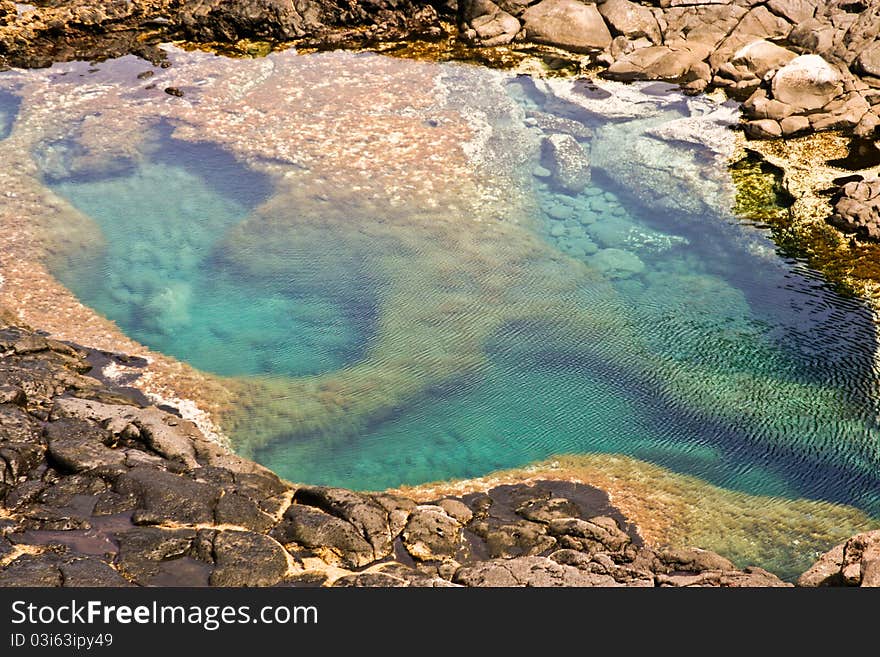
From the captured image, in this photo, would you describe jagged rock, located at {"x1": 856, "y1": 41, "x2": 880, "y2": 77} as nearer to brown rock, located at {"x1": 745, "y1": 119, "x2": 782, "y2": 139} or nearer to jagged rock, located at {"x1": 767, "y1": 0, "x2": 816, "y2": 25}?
jagged rock, located at {"x1": 767, "y1": 0, "x2": 816, "y2": 25}

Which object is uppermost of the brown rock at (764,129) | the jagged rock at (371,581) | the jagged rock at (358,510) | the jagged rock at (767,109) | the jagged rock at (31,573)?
the jagged rock at (767,109)

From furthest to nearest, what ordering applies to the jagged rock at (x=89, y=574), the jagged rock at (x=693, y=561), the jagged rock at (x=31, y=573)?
the jagged rock at (x=693, y=561)
the jagged rock at (x=89, y=574)
the jagged rock at (x=31, y=573)

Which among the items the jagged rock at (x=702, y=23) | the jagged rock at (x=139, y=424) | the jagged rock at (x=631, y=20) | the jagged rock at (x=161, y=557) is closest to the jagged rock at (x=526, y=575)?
the jagged rock at (x=161, y=557)

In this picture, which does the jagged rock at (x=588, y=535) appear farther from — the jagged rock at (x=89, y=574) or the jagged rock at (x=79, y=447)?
the jagged rock at (x=79, y=447)

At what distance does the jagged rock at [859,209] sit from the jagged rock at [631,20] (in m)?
10.5

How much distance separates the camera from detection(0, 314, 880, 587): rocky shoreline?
11.1 metres

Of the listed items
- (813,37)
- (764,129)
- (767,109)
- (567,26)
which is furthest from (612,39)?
(764,129)

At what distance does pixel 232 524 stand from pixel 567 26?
22852mm

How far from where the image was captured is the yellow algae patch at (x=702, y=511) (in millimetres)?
13172

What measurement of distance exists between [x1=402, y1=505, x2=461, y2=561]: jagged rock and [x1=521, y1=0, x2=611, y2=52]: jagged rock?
68.4 feet

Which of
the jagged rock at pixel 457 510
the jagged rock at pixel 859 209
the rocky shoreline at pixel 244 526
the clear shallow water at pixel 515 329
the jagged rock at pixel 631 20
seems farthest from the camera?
the jagged rock at pixel 631 20

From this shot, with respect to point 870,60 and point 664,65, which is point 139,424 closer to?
point 664,65

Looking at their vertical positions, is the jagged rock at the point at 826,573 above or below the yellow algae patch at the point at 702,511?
above

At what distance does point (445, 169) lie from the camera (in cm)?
2283
